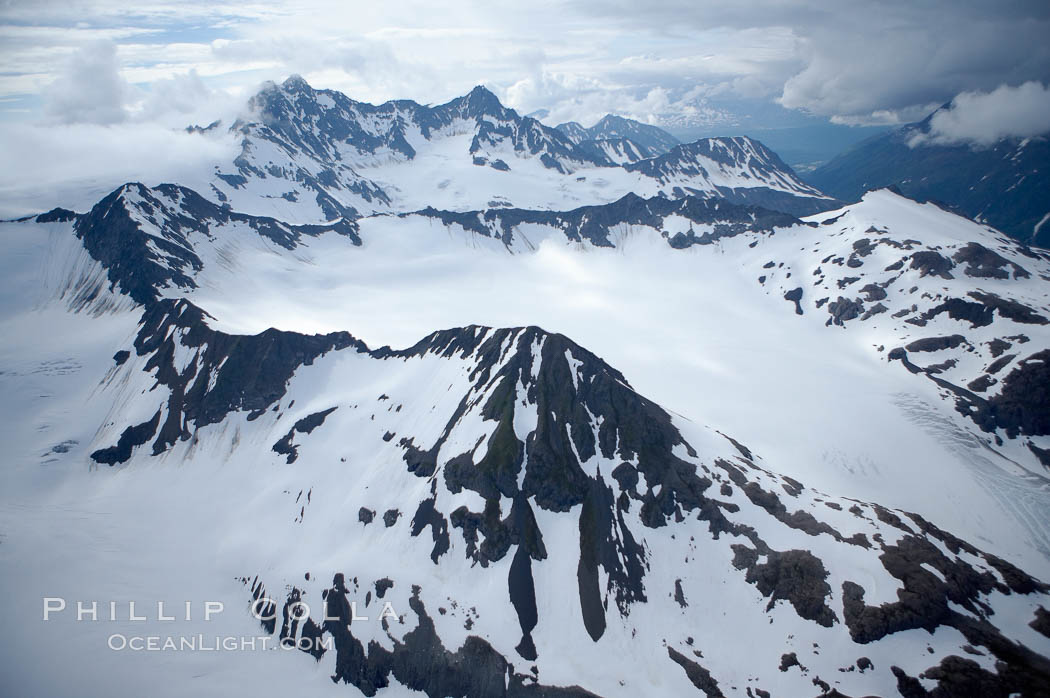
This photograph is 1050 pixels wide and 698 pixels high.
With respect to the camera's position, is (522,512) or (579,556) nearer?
(579,556)

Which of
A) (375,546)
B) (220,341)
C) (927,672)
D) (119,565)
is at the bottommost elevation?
(119,565)

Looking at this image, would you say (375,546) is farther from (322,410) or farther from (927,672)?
(927,672)

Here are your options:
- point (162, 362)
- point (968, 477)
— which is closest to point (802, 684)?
point (968, 477)

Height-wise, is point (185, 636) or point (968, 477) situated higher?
point (968, 477)

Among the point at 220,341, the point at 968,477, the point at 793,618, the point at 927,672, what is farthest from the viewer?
the point at 220,341

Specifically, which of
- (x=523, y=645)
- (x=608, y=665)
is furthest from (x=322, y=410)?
(x=608, y=665)

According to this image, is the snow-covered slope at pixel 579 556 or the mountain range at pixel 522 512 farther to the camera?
the mountain range at pixel 522 512

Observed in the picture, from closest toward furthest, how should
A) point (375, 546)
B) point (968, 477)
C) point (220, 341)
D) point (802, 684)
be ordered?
1. point (802, 684)
2. point (375, 546)
3. point (968, 477)
4. point (220, 341)

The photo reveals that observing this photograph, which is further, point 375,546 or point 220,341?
point 220,341

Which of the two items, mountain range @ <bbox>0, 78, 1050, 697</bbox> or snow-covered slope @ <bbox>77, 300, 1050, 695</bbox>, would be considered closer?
snow-covered slope @ <bbox>77, 300, 1050, 695</bbox>

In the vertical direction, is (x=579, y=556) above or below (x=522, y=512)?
below
